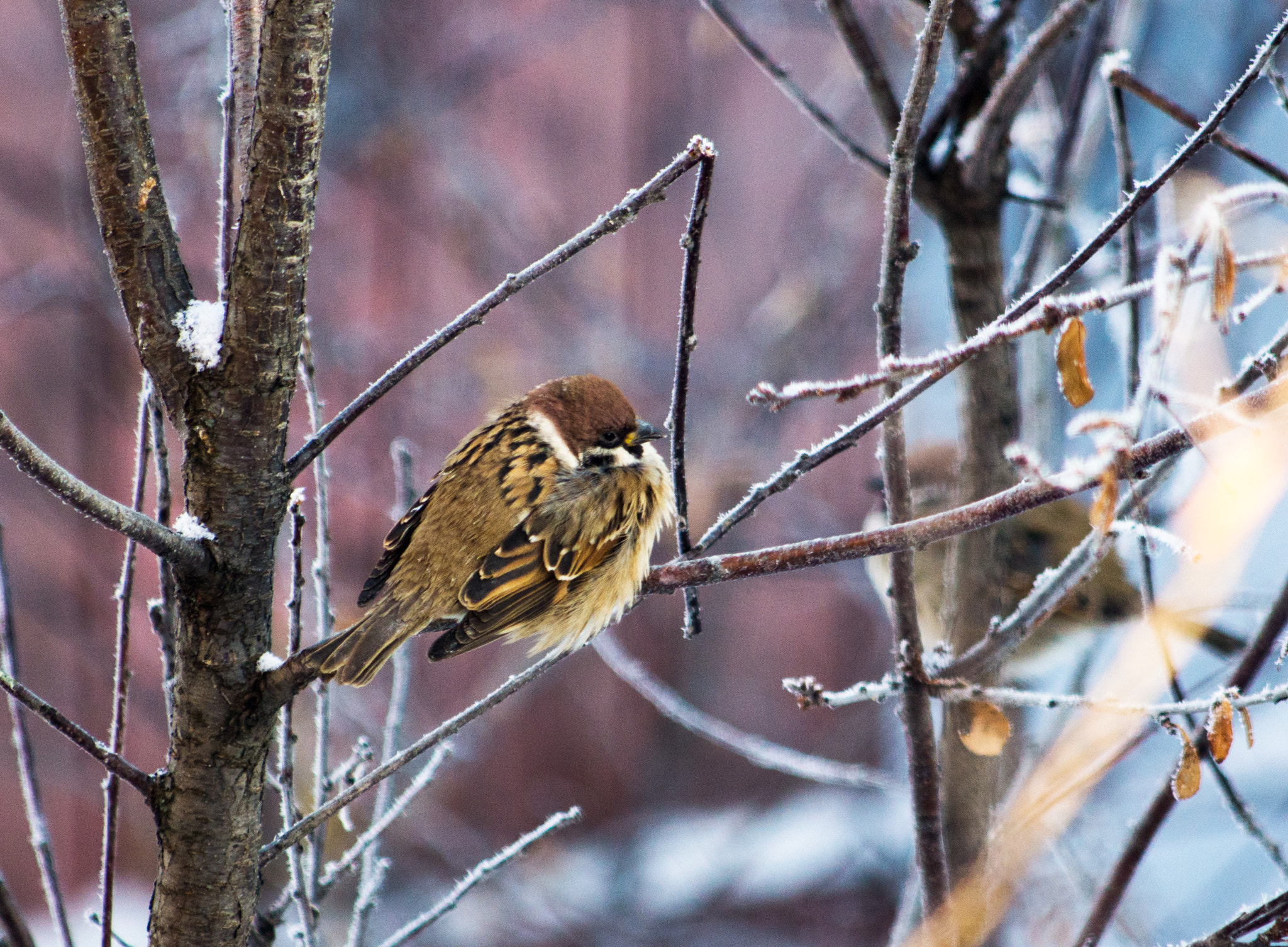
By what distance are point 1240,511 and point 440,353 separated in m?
4.40

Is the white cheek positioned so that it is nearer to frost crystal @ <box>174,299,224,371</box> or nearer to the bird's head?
the bird's head

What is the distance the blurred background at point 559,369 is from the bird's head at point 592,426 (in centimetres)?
200

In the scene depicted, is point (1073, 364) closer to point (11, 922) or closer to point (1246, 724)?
point (1246, 724)

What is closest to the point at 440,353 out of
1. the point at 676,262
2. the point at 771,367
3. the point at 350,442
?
the point at 350,442

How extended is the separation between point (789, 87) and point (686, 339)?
91cm

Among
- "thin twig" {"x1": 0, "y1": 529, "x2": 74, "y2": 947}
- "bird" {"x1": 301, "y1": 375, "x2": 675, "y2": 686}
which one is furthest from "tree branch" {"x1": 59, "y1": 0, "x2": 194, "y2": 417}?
"bird" {"x1": 301, "y1": 375, "x2": 675, "y2": 686}

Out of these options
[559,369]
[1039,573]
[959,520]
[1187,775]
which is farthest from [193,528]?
[559,369]

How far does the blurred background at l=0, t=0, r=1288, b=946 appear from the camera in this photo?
4805mm

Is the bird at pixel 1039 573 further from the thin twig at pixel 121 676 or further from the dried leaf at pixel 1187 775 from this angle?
the thin twig at pixel 121 676

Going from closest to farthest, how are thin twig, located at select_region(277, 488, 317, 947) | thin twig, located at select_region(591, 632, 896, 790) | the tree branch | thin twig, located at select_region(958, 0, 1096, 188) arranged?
the tree branch < thin twig, located at select_region(277, 488, 317, 947) < thin twig, located at select_region(958, 0, 1096, 188) < thin twig, located at select_region(591, 632, 896, 790)

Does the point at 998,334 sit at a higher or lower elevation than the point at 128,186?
lower

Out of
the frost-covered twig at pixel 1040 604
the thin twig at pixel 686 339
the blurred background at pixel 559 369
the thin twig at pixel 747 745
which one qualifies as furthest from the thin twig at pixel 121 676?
the blurred background at pixel 559 369

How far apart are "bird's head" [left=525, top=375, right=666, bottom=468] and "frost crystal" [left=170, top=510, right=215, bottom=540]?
1.31m

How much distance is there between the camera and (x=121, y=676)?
4.20 ft
